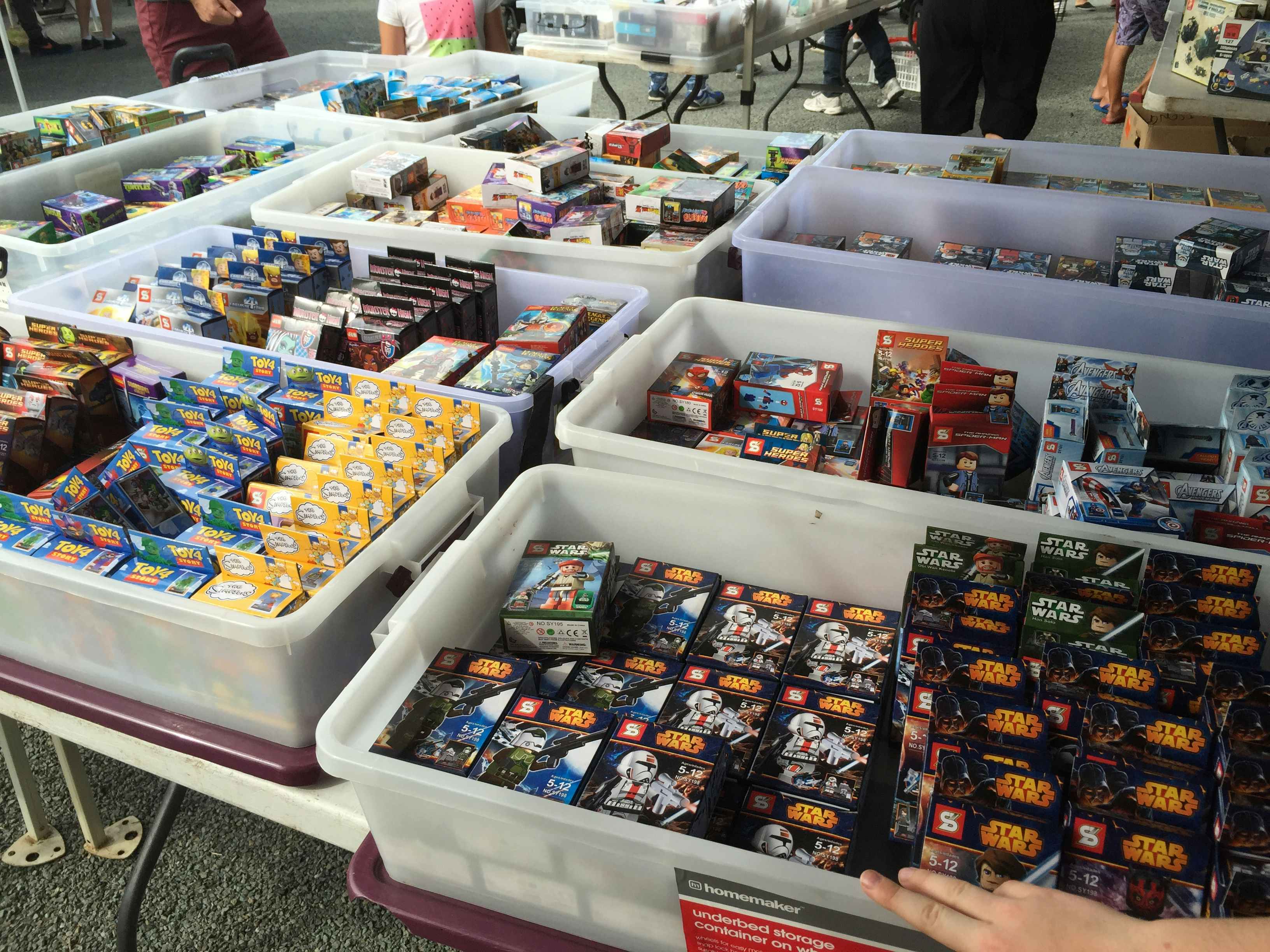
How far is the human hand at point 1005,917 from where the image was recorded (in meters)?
0.75

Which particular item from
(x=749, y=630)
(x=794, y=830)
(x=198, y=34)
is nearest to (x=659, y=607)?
(x=749, y=630)

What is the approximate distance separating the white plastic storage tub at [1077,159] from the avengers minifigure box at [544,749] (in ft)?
6.12

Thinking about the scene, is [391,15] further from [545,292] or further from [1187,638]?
[1187,638]

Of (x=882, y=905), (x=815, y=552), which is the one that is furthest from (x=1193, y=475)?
(x=882, y=905)

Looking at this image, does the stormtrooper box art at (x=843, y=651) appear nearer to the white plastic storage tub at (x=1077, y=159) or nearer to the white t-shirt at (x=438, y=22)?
the white plastic storage tub at (x=1077, y=159)

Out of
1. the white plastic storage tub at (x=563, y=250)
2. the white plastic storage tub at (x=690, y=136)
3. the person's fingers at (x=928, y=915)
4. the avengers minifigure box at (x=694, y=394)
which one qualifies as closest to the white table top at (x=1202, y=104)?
the white plastic storage tub at (x=690, y=136)

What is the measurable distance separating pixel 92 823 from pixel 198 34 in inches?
120

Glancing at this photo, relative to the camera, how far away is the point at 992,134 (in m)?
3.75

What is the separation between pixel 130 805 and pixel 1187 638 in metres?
2.07

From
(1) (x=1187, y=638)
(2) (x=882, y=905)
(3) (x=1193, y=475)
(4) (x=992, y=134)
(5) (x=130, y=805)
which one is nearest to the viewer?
(2) (x=882, y=905)

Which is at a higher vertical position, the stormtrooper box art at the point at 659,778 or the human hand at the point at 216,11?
the human hand at the point at 216,11

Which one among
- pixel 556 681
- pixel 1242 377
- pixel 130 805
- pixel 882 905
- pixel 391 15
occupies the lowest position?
pixel 130 805

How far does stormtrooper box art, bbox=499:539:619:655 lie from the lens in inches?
50.8

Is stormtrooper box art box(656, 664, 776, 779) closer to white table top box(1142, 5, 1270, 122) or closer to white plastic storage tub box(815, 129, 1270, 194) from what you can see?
white plastic storage tub box(815, 129, 1270, 194)
